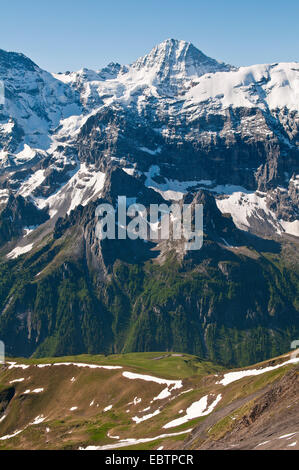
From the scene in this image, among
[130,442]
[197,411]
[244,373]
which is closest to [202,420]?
[197,411]

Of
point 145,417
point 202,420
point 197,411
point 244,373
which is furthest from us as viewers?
point 244,373

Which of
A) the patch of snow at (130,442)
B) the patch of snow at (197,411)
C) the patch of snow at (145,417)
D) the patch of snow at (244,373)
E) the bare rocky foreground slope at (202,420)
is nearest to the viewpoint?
the bare rocky foreground slope at (202,420)

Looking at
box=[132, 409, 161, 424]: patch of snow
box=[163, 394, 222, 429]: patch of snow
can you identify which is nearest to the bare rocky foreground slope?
box=[163, 394, 222, 429]: patch of snow

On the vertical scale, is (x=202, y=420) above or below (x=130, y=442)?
above

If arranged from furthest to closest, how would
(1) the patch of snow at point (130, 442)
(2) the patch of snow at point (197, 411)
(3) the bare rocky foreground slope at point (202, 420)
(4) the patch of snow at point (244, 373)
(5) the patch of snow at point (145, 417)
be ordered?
(5) the patch of snow at point (145, 417)
(4) the patch of snow at point (244, 373)
(2) the patch of snow at point (197, 411)
(1) the patch of snow at point (130, 442)
(3) the bare rocky foreground slope at point (202, 420)

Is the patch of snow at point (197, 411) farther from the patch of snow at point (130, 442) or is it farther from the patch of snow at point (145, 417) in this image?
the patch of snow at point (145, 417)

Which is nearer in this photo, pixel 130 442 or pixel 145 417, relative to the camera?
pixel 130 442

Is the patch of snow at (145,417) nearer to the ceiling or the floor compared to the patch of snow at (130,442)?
nearer to the floor

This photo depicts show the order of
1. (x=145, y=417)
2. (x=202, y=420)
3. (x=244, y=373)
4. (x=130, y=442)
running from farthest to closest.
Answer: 1. (x=244, y=373)
2. (x=145, y=417)
3. (x=130, y=442)
4. (x=202, y=420)

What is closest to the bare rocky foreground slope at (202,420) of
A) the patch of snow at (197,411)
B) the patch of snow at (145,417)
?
the patch of snow at (197,411)

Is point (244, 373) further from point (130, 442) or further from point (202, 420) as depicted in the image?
point (130, 442)

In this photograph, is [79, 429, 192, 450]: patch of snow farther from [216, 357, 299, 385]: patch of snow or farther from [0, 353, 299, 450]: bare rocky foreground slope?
[216, 357, 299, 385]: patch of snow

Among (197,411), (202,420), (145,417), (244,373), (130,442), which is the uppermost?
(244,373)
